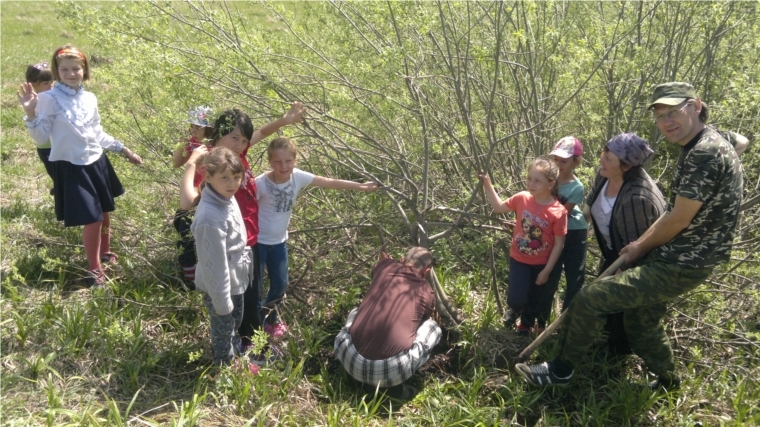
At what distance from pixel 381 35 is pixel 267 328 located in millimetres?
2039

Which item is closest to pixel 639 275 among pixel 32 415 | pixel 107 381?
pixel 107 381

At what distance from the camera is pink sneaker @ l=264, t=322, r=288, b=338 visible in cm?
375

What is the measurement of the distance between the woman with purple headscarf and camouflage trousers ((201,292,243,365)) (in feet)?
6.97

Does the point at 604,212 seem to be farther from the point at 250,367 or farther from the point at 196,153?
the point at 196,153

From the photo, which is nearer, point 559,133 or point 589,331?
point 589,331

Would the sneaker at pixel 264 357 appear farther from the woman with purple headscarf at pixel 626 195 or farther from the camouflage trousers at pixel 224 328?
the woman with purple headscarf at pixel 626 195

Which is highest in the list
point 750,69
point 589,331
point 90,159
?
point 750,69

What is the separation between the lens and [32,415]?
3.02 metres

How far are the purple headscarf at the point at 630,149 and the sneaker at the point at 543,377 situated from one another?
4.10 ft

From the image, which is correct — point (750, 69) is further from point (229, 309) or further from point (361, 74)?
point (229, 309)

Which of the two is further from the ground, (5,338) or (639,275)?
(639,275)

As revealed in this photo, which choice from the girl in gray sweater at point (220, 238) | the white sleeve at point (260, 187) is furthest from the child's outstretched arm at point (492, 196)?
the girl in gray sweater at point (220, 238)

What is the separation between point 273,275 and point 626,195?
6.98 feet

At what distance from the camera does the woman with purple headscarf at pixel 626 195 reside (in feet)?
10.4
